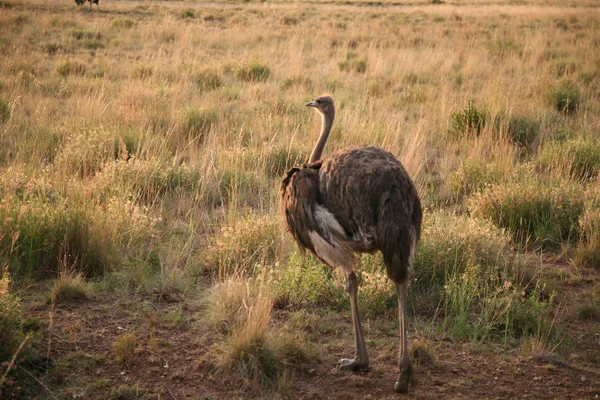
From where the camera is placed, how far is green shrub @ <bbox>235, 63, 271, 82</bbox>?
1198cm

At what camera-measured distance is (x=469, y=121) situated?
8.57 metres

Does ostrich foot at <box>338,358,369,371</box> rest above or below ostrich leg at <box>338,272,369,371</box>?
below

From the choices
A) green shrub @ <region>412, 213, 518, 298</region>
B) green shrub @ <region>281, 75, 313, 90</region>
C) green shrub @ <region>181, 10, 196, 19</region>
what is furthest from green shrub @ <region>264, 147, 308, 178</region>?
green shrub @ <region>181, 10, 196, 19</region>

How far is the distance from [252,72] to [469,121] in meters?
4.96

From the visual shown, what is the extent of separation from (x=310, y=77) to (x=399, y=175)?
28.4 ft

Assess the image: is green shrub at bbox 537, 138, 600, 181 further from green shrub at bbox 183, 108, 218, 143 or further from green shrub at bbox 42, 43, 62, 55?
green shrub at bbox 42, 43, 62, 55

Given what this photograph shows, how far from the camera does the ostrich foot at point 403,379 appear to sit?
12.0 ft

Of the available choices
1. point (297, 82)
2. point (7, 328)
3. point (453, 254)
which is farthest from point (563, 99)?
point (7, 328)

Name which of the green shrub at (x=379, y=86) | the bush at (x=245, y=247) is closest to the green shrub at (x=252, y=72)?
the green shrub at (x=379, y=86)

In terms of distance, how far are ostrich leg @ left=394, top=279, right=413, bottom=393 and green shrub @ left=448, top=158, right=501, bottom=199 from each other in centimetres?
342

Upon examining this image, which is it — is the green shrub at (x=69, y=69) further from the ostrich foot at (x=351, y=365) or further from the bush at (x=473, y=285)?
the ostrich foot at (x=351, y=365)

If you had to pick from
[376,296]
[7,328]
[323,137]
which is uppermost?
[323,137]

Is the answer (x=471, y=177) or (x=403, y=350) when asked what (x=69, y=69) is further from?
(x=403, y=350)

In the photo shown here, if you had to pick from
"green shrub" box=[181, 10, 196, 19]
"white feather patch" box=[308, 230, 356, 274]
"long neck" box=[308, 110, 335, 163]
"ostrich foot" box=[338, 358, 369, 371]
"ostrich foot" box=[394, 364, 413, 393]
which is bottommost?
"ostrich foot" box=[338, 358, 369, 371]
